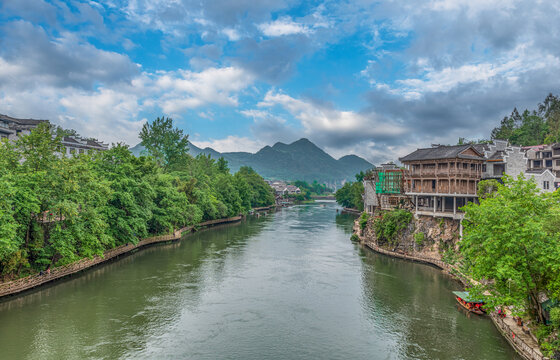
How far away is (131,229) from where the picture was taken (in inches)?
2013

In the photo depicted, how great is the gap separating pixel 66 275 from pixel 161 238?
23798mm

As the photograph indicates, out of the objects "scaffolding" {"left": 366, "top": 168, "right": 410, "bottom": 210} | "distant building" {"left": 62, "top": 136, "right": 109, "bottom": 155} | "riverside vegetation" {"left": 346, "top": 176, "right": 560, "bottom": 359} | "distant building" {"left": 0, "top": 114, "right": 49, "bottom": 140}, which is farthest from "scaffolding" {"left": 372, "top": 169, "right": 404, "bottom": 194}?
"distant building" {"left": 0, "top": 114, "right": 49, "bottom": 140}

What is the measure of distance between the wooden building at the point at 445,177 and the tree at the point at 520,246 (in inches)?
1016

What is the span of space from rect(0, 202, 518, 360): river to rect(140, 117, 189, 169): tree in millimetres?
54002

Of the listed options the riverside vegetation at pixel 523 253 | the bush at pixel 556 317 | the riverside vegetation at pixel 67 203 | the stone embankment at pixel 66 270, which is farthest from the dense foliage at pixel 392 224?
the stone embankment at pixel 66 270

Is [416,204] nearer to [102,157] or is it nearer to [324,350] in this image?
[324,350]

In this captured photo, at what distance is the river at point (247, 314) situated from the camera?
25125 millimetres

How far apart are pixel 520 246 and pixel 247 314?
21494 millimetres

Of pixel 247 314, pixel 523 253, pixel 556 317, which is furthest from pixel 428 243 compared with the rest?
pixel 556 317

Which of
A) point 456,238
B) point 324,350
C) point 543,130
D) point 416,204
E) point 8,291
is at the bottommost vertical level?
point 324,350

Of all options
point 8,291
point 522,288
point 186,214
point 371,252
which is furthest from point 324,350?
point 186,214

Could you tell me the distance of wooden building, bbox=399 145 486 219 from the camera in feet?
164

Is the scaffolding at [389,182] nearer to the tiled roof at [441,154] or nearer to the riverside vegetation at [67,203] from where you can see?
the tiled roof at [441,154]

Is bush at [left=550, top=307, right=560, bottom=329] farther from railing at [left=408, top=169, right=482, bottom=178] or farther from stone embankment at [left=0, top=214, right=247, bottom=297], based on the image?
stone embankment at [left=0, top=214, right=247, bottom=297]
